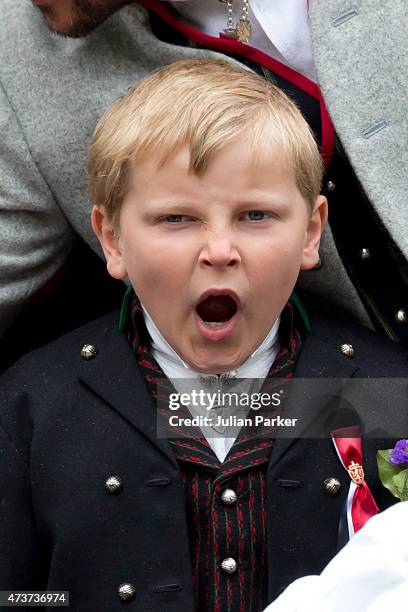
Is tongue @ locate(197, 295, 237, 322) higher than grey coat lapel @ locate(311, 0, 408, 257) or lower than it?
lower

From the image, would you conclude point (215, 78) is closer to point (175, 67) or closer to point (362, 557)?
point (175, 67)

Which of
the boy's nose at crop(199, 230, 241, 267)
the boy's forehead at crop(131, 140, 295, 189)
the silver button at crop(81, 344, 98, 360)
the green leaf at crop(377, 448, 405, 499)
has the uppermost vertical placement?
the boy's forehead at crop(131, 140, 295, 189)

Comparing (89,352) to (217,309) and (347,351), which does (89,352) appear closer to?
(217,309)

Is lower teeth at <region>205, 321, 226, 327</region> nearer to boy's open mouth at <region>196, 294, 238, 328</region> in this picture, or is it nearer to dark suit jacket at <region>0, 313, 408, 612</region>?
boy's open mouth at <region>196, 294, 238, 328</region>

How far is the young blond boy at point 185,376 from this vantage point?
144 centimetres

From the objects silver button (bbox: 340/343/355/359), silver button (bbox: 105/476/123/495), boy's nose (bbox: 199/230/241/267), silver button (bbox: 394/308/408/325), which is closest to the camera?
boy's nose (bbox: 199/230/241/267)

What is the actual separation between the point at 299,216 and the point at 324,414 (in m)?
0.25

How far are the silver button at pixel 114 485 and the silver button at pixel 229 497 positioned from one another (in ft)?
0.40

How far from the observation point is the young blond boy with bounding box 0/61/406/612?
144cm

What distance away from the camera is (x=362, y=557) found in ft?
3.55

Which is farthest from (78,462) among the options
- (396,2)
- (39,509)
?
(396,2)

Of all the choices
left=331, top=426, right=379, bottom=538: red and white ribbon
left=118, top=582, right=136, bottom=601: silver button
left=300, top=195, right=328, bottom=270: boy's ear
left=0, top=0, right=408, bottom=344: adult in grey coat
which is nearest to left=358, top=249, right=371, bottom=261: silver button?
left=0, top=0, right=408, bottom=344: adult in grey coat

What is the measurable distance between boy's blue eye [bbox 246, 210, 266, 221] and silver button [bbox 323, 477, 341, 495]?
325 millimetres

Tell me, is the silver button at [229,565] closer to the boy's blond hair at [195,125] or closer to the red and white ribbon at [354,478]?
the red and white ribbon at [354,478]
